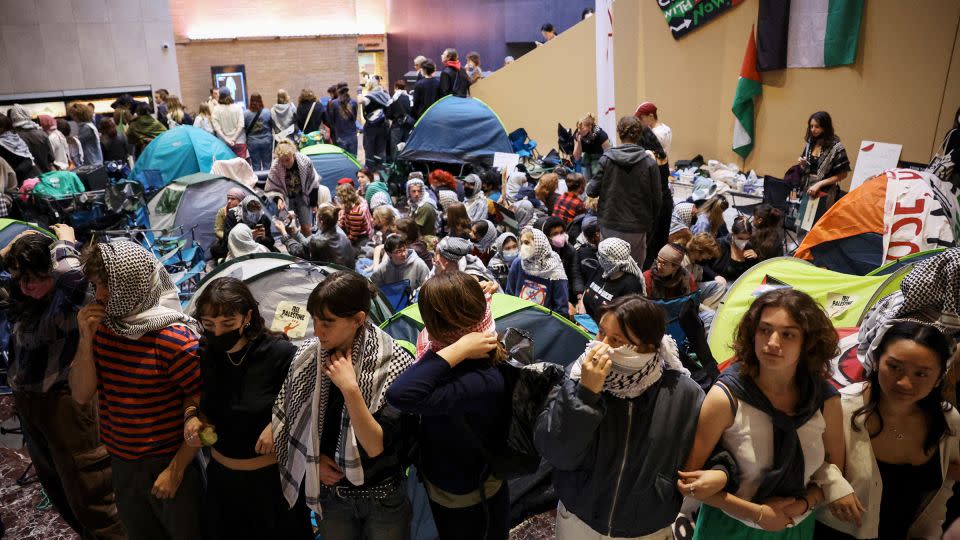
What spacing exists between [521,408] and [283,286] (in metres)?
2.28

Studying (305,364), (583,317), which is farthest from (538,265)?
(305,364)

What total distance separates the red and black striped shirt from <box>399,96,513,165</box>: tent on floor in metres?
7.41

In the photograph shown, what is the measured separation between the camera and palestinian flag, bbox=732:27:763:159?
8.12 m

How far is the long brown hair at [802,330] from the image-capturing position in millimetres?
1967

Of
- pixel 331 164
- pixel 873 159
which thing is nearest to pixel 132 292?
pixel 873 159

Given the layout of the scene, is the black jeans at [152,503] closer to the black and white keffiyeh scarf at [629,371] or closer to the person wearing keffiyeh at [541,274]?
the black and white keffiyeh scarf at [629,371]

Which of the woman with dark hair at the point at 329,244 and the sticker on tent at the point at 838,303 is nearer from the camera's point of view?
the sticker on tent at the point at 838,303

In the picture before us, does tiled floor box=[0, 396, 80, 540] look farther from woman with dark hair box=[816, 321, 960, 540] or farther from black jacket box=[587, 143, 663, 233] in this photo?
black jacket box=[587, 143, 663, 233]

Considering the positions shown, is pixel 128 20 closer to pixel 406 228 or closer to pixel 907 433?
pixel 406 228

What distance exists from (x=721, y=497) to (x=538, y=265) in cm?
285

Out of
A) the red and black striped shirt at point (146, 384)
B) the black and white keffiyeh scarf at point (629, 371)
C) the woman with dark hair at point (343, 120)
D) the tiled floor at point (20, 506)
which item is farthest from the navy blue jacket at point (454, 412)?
the woman with dark hair at point (343, 120)

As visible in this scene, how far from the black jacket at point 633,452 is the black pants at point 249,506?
1.04 m

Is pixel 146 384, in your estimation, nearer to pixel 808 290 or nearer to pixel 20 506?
pixel 20 506

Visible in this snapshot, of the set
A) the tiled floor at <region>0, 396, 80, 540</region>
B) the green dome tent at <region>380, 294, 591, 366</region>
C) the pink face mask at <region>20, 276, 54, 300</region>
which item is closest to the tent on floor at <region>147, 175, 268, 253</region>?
the tiled floor at <region>0, 396, 80, 540</region>
